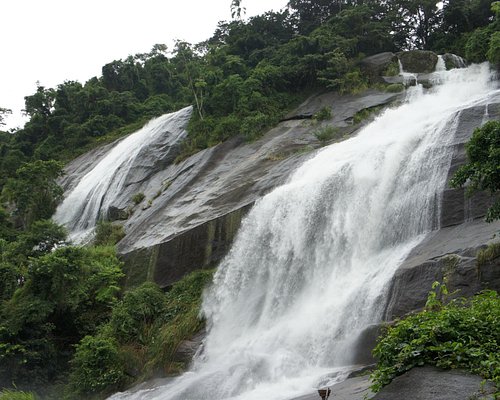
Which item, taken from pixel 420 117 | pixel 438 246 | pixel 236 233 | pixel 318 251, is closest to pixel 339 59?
pixel 420 117

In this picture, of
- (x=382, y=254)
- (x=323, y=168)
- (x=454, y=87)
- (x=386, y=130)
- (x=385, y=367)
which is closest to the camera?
(x=385, y=367)

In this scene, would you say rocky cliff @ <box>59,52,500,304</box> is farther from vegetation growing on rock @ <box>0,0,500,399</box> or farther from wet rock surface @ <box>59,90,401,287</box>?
vegetation growing on rock @ <box>0,0,500,399</box>

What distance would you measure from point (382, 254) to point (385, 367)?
7106 millimetres

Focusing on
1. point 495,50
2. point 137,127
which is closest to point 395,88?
point 495,50

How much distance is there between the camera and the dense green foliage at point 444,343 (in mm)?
5926

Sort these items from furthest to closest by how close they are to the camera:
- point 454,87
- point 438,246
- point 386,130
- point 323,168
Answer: point 454,87
point 386,130
point 323,168
point 438,246

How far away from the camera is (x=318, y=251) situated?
14.7 meters


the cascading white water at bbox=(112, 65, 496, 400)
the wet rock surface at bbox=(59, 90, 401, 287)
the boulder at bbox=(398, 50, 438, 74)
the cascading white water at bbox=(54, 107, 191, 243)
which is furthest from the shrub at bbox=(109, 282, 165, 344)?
the boulder at bbox=(398, 50, 438, 74)

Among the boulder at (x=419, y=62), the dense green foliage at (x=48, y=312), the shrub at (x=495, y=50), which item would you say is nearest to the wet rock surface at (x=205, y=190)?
the dense green foliage at (x=48, y=312)

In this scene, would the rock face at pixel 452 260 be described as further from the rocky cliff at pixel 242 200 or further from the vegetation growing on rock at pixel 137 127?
the vegetation growing on rock at pixel 137 127

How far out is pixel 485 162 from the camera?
8883 millimetres

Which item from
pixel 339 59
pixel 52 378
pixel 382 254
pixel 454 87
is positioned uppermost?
pixel 339 59

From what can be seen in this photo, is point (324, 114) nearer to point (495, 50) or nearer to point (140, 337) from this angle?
point (495, 50)

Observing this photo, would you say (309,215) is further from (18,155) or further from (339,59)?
(18,155)
